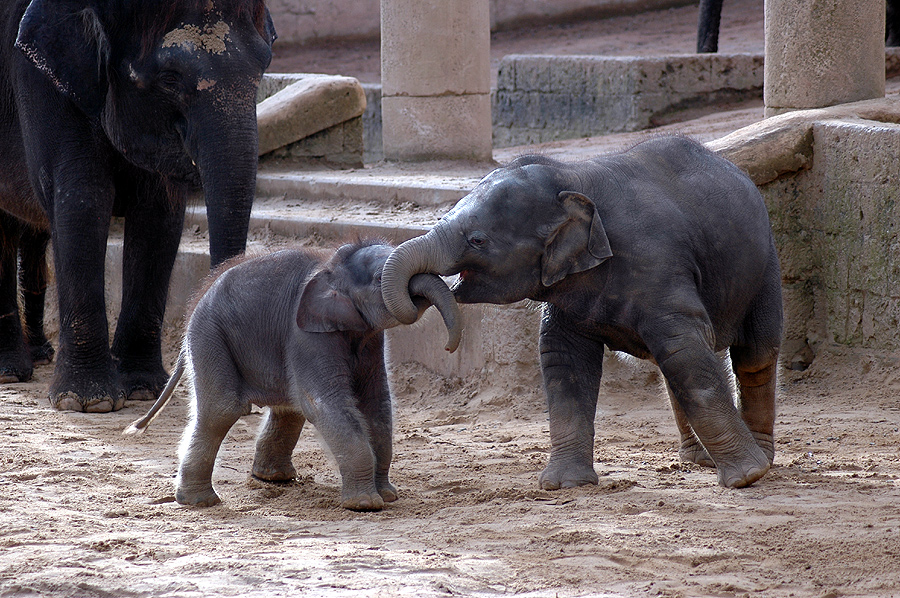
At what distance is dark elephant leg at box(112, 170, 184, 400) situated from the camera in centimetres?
659

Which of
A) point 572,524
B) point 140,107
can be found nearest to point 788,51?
point 140,107

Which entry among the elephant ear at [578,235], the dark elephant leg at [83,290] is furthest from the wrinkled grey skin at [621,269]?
the dark elephant leg at [83,290]

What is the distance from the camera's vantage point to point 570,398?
4.48m

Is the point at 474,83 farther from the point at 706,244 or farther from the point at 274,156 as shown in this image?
the point at 706,244

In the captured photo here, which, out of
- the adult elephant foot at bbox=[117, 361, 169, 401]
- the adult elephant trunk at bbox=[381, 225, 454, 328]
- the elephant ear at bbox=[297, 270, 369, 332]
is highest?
the adult elephant trunk at bbox=[381, 225, 454, 328]

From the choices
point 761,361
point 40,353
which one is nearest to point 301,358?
point 761,361

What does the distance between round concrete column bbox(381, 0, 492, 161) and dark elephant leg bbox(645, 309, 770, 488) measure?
6379mm

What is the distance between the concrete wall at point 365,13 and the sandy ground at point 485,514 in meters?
15.7

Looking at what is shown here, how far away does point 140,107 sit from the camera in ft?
19.0

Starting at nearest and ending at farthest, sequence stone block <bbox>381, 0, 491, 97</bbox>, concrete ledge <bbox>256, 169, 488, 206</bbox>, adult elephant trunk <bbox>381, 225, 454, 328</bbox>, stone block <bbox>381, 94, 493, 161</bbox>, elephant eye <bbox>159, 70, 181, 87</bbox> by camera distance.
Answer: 1. adult elephant trunk <bbox>381, 225, 454, 328</bbox>
2. elephant eye <bbox>159, 70, 181, 87</bbox>
3. concrete ledge <bbox>256, 169, 488, 206</bbox>
4. stone block <bbox>381, 0, 491, 97</bbox>
5. stone block <bbox>381, 94, 493, 161</bbox>

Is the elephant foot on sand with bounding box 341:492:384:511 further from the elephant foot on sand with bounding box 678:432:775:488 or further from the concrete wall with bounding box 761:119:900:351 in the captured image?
the concrete wall with bounding box 761:119:900:351

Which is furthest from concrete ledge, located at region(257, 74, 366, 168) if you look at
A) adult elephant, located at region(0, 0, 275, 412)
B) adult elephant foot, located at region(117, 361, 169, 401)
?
adult elephant foot, located at region(117, 361, 169, 401)

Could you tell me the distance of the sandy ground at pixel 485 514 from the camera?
3324 millimetres

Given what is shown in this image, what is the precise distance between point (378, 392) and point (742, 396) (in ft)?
5.16
